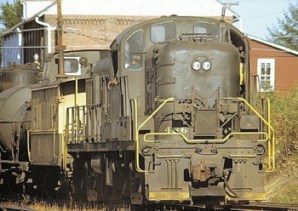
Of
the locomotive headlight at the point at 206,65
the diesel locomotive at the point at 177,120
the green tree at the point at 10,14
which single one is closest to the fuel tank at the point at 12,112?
the diesel locomotive at the point at 177,120

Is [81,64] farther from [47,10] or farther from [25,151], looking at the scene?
[47,10]

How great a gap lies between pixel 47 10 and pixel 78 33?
239cm

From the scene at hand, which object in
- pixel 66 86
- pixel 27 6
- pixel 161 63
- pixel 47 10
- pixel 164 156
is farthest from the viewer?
pixel 27 6

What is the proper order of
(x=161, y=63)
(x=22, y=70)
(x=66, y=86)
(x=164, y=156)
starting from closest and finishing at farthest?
(x=164, y=156) < (x=161, y=63) < (x=66, y=86) < (x=22, y=70)

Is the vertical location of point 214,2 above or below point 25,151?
above

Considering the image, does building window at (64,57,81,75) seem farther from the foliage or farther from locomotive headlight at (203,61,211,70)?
locomotive headlight at (203,61,211,70)

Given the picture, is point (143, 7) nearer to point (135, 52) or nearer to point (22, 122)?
point (22, 122)

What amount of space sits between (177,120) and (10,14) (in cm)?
6611

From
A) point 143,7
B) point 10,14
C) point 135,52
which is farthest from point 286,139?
point 10,14

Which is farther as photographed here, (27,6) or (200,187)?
(27,6)

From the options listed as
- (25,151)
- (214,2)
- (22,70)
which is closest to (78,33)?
(214,2)

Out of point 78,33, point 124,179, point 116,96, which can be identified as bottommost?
point 124,179

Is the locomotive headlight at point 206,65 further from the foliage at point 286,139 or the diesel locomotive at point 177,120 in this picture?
the foliage at point 286,139

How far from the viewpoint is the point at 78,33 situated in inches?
1741
